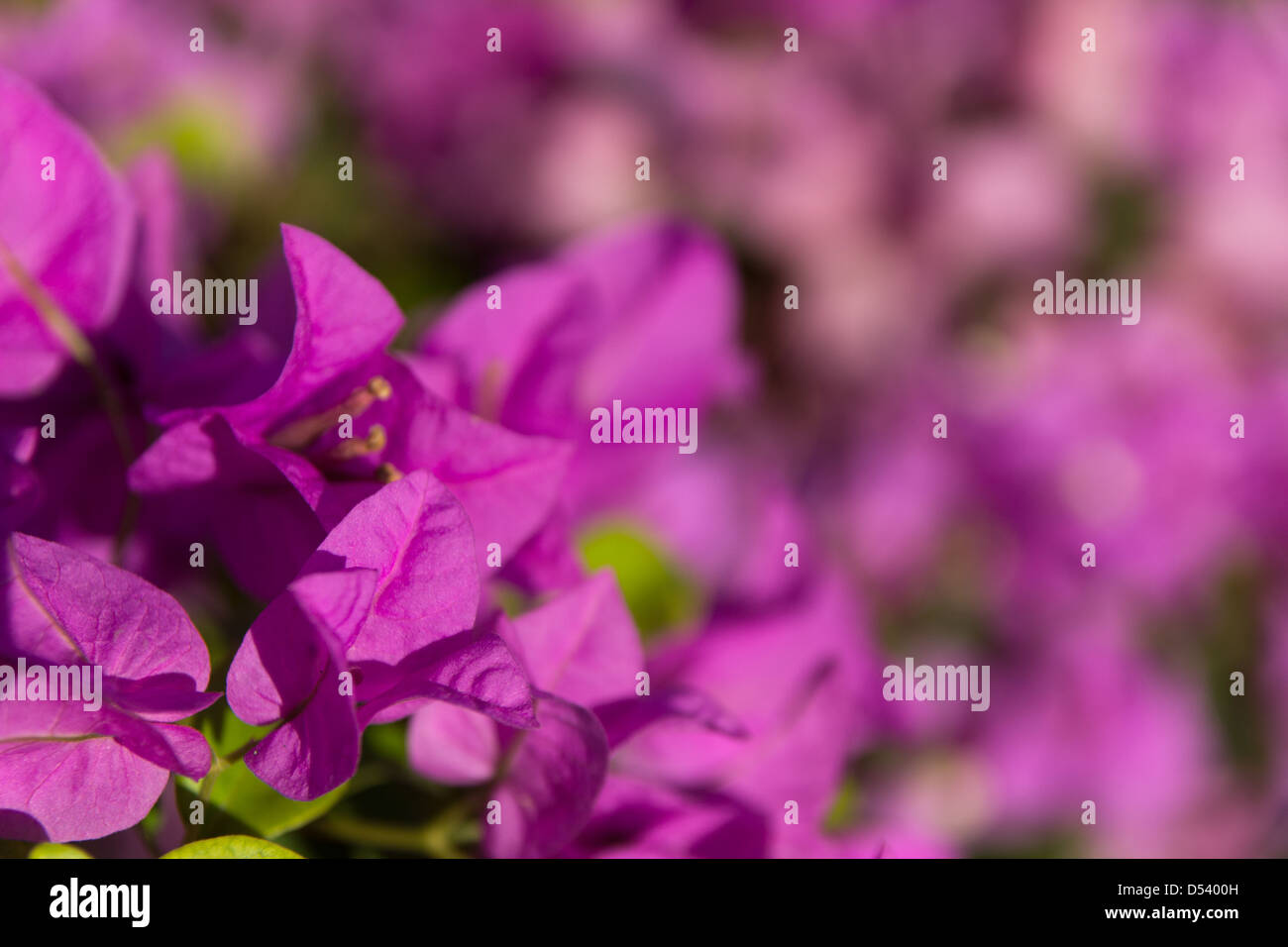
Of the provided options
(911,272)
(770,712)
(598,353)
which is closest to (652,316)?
(598,353)

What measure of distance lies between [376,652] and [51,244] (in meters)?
0.14

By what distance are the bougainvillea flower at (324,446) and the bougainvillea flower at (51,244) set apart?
5 cm

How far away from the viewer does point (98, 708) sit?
0.79 ft

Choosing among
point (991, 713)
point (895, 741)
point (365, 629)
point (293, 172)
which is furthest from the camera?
point (293, 172)

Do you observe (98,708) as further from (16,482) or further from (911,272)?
(911,272)

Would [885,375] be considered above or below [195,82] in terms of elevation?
below

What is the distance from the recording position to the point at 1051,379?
76 centimetres

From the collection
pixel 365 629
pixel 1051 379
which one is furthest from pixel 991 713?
pixel 365 629

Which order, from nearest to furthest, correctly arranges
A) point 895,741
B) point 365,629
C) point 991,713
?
point 365,629
point 895,741
point 991,713

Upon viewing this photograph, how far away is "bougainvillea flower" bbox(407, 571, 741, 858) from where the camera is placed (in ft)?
0.93

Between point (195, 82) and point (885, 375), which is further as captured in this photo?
point (885, 375)

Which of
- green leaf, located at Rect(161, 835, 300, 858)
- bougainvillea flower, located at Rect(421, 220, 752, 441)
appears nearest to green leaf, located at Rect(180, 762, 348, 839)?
green leaf, located at Rect(161, 835, 300, 858)

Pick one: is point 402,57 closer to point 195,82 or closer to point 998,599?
point 195,82
